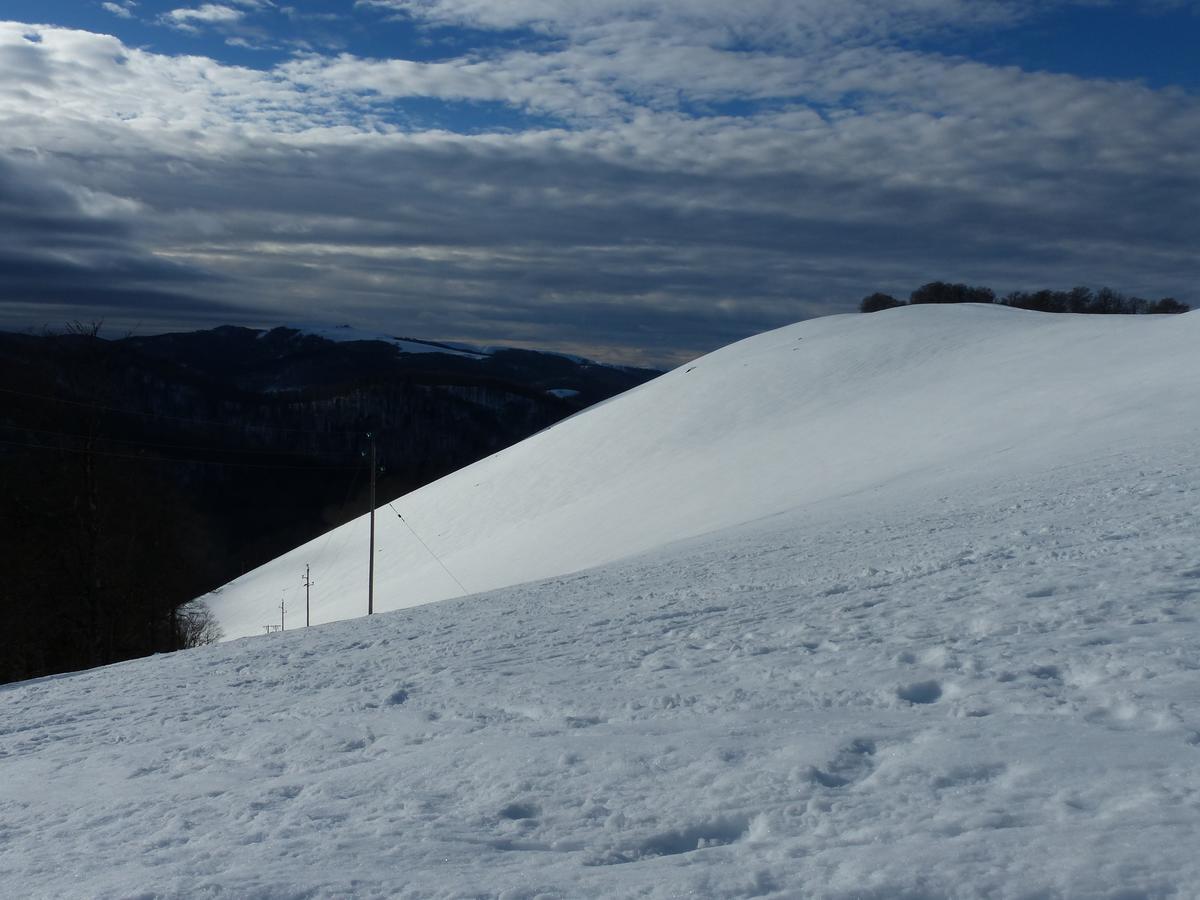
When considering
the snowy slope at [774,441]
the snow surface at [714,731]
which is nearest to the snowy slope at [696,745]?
the snow surface at [714,731]

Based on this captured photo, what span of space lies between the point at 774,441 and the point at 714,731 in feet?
84.6

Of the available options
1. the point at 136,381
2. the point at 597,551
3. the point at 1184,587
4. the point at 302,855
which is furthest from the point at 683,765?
the point at 136,381

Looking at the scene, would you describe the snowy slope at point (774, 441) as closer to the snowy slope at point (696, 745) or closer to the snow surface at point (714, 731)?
the snow surface at point (714, 731)

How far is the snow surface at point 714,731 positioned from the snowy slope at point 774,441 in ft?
19.8

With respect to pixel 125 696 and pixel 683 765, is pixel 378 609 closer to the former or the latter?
pixel 125 696

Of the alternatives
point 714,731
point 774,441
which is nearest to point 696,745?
point 714,731

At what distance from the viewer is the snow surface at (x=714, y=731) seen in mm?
4156

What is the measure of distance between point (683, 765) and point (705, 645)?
303cm

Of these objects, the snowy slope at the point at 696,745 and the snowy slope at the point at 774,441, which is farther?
the snowy slope at the point at 774,441

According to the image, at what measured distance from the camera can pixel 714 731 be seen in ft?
19.3

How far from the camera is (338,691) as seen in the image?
8.48 meters

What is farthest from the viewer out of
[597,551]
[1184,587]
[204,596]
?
[204,596]

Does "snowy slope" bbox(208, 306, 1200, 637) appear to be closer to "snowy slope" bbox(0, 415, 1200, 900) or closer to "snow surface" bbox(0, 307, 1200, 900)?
"snow surface" bbox(0, 307, 1200, 900)

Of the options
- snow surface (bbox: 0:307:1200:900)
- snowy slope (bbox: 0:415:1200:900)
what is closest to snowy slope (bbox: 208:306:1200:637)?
snow surface (bbox: 0:307:1200:900)
